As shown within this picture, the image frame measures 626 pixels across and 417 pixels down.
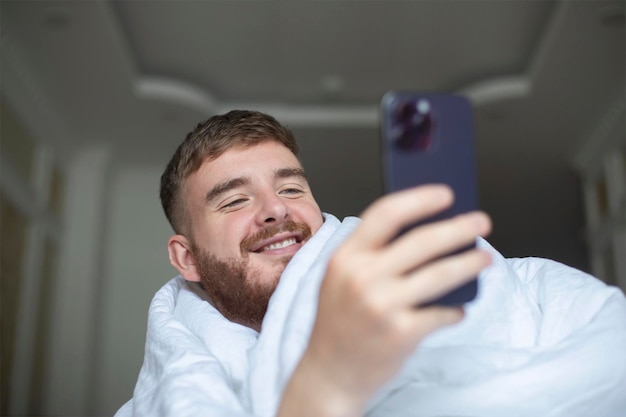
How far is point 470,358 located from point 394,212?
1.00 ft

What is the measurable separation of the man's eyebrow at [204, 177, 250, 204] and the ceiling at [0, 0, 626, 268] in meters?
2.20

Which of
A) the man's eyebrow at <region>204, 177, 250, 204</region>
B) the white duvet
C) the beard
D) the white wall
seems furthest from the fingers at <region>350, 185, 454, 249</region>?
the white wall

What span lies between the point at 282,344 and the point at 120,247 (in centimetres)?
393

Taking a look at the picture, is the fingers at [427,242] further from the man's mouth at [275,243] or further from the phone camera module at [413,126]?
the man's mouth at [275,243]

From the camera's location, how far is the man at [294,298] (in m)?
0.50

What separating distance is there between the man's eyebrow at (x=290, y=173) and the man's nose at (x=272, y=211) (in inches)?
2.7

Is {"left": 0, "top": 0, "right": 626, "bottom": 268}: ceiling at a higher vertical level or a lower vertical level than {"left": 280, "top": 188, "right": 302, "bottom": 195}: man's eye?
higher

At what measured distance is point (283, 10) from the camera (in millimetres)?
3283

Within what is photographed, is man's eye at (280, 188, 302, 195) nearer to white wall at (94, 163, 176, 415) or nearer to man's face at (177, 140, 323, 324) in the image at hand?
man's face at (177, 140, 323, 324)

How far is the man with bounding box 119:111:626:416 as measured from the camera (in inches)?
19.6

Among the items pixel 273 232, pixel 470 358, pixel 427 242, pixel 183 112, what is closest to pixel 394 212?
pixel 427 242

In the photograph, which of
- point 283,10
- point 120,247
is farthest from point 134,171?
point 283,10

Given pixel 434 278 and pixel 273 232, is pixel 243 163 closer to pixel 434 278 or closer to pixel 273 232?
pixel 273 232

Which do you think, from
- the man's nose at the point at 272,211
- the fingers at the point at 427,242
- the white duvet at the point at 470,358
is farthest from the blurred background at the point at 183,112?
the fingers at the point at 427,242
